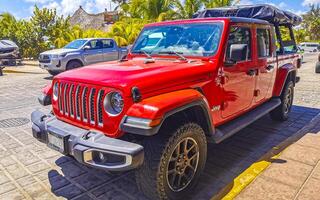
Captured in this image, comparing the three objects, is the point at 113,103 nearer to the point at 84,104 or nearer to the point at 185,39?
the point at 84,104

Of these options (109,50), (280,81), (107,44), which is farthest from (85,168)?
(107,44)

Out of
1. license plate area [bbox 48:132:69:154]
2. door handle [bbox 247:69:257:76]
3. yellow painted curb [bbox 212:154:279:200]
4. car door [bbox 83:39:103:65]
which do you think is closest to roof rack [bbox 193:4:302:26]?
door handle [bbox 247:69:257:76]

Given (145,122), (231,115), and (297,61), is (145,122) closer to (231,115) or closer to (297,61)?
(231,115)

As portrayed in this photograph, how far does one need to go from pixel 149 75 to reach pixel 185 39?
4.13 feet

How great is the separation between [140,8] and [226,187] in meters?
21.0

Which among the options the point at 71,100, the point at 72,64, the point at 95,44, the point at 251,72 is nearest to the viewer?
the point at 71,100

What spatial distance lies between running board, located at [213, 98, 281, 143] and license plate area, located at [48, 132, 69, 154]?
1.68m

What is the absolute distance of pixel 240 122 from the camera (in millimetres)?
4125

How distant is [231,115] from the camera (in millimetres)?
4020

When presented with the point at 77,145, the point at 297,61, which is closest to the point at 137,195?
the point at 77,145

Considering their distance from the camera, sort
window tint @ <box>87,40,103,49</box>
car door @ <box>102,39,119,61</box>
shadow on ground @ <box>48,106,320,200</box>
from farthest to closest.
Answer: car door @ <box>102,39,119,61</box>, window tint @ <box>87,40,103,49</box>, shadow on ground @ <box>48,106,320,200</box>

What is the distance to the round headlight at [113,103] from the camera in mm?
2773

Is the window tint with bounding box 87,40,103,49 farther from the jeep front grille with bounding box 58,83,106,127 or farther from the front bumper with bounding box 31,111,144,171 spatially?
the front bumper with bounding box 31,111,144,171

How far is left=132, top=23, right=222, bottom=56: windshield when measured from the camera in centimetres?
376
